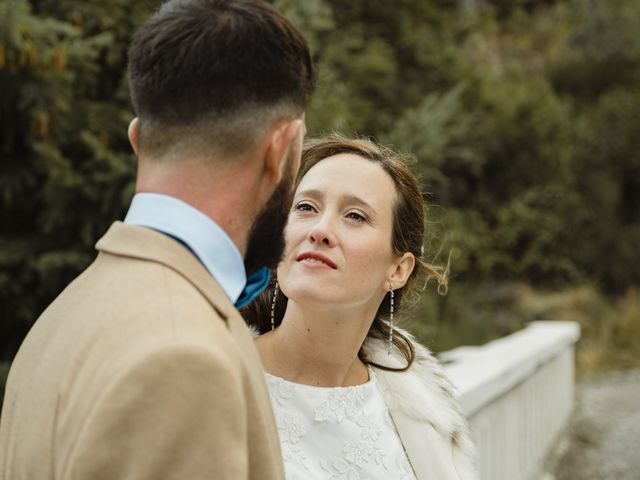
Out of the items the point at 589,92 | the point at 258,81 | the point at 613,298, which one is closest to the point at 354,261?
the point at 258,81

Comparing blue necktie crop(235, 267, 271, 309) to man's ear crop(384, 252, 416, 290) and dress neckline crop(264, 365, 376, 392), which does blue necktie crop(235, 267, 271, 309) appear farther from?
man's ear crop(384, 252, 416, 290)

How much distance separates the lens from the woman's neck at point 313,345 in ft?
Result: 7.86

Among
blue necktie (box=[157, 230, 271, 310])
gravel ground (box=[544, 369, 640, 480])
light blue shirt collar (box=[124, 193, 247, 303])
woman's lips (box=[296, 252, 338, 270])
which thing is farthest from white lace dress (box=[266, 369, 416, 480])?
gravel ground (box=[544, 369, 640, 480])

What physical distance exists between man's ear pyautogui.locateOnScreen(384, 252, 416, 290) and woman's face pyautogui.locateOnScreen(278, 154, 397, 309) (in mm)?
16

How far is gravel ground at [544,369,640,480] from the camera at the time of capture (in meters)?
6.98

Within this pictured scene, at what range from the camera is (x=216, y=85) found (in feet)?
3.93

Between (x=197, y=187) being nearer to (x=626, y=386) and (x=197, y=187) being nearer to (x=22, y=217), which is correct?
(x=22, y=217)

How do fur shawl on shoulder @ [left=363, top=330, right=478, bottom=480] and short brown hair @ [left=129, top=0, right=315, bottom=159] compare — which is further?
fur shawl on shoulder @ [left=363, top=330, right=478, bottom=480]

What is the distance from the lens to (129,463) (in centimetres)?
103

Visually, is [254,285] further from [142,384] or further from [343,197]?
[343,197]

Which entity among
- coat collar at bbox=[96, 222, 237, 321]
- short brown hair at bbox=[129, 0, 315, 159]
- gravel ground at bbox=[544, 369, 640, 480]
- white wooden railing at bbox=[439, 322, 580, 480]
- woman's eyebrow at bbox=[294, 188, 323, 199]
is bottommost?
gravel ground at bbox=[544, 369, 640, 480]

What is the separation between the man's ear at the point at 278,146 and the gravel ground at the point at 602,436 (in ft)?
19.3

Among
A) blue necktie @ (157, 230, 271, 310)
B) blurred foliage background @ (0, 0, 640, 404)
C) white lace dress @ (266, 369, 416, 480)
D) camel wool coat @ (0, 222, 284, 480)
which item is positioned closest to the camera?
camel wool coat @ (0, 222, 284, 480)

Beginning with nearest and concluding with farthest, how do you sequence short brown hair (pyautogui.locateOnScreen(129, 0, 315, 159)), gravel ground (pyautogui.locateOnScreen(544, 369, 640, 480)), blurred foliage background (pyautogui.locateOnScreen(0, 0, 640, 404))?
short brown hair (pyautogui.locateOnScreen(129, 0, 315, 159))
blurred foliage background (pyautogui.locateOnScreen(0, 0, 640, 404))
gravel ground (pyautogui.locateOnScreen(544, 369, 640, 480))
